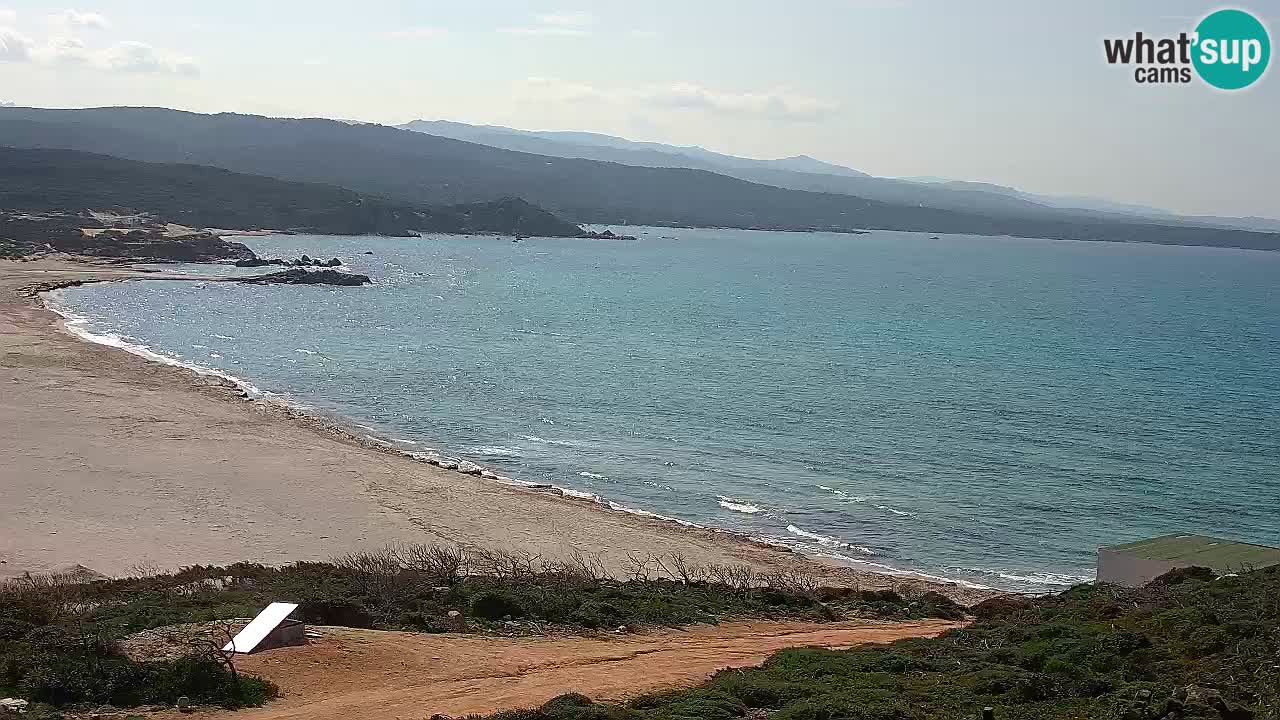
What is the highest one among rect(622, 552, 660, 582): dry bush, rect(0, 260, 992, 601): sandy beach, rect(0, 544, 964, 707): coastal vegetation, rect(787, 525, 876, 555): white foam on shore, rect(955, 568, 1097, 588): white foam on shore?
rect(0, 544, 964, 707): coastal vegetation

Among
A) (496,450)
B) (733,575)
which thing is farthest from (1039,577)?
(496,450)

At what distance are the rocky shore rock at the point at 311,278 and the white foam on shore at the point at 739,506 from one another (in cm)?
6586

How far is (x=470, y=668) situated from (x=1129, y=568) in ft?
42.8

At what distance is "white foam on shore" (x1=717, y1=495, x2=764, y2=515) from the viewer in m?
30.2

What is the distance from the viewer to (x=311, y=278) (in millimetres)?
91375

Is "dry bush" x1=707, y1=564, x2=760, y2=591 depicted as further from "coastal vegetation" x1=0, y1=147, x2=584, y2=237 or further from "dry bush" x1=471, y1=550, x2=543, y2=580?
"coastal vegetation" x1=0, y1=147, x2=584, y2=237

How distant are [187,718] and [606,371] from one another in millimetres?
42401

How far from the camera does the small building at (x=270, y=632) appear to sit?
13250 mm

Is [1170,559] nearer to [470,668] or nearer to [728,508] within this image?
[728,508]

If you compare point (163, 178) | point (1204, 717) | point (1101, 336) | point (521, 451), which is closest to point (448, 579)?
point (1204, 717)

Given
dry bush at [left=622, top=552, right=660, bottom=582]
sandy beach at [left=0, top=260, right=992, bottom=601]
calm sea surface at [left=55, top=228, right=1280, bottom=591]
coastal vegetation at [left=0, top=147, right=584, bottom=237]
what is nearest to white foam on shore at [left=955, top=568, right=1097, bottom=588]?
calm sea surface at [left=55, top=228, right=1280, bottom=591]

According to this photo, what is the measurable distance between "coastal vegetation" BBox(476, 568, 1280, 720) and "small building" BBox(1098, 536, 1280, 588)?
461cm

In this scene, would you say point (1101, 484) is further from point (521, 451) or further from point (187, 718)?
point (187, 718)

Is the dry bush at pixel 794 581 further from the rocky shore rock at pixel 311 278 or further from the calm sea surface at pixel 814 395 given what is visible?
the rocky shore rock at pixel 311 278
